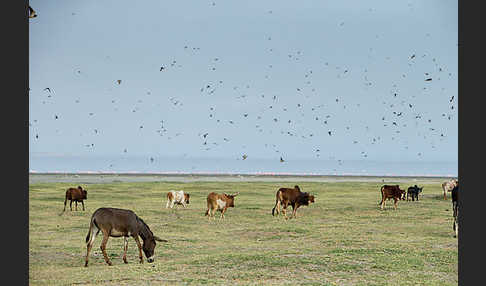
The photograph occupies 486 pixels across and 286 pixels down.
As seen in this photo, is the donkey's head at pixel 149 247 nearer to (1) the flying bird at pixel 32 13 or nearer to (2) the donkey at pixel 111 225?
(2) the donkey at pixel 111 225

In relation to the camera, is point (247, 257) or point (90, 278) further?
point (247, 257)

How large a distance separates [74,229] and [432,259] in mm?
17382

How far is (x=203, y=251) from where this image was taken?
67.1 ft

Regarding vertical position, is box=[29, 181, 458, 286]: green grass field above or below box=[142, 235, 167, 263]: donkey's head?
below

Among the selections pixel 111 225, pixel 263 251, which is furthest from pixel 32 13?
pixel 263 251

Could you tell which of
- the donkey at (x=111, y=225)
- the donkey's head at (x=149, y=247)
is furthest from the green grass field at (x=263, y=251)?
the donkey at (x=111, y=225)

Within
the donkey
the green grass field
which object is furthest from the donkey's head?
the donkey

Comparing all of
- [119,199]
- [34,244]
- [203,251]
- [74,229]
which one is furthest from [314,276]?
[119,199]

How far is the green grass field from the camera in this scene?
49.0 ft

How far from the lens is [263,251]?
19.8 m

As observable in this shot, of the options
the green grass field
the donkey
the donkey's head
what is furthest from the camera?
the donkey's head

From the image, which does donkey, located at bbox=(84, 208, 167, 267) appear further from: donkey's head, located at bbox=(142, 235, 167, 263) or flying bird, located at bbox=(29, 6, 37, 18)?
flying bird, located at bbox=(29, 6, 37, 18)

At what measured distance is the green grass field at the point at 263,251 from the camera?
1492 cm
